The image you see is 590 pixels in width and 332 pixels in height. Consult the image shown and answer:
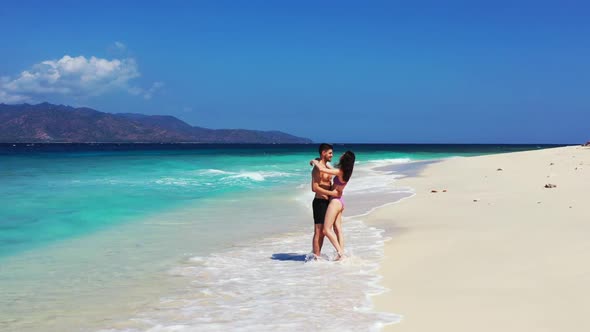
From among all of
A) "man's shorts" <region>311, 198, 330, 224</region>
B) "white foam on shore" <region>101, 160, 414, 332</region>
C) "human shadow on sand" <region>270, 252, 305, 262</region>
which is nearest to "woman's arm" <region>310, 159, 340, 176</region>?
"man's shorts" <region>311, 198, 330, 224</region>

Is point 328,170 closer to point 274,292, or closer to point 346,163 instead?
point 346,163

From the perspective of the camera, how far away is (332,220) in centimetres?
768

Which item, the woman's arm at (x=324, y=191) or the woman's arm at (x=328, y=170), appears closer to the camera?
the woman's arm at (x=328, y=170)

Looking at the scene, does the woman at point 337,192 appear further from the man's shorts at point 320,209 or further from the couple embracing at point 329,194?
the man's shorts at point 320,209

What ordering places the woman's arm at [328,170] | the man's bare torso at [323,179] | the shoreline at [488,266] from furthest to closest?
the man's bare torso at [323,179] → the woman's arm at [328,170] → the shoreline at [488,266]

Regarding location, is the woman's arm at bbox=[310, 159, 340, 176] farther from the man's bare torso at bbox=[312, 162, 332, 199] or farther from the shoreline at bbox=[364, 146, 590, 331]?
the shoreline at bbox=[364, 146, 590, 331]

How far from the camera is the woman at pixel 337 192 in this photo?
7.43 meters

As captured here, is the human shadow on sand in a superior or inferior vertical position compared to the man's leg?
inferior

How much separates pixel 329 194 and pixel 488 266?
2.29 metres

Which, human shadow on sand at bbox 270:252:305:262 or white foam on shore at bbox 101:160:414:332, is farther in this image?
human shadow on sand at bbox 270:252:305:262

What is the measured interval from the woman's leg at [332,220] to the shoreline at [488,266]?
0.70 meters

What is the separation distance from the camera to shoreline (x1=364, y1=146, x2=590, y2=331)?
475cm

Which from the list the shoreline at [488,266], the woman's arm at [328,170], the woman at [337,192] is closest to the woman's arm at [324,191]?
the woman at [337,192]

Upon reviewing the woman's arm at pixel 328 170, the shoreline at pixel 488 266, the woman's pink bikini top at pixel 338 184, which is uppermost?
the woman's arm at pixel 328 170
